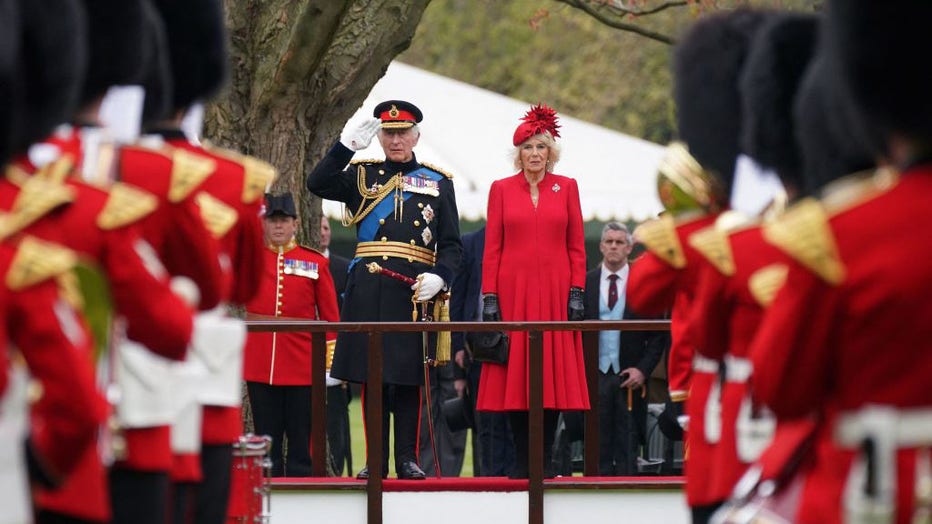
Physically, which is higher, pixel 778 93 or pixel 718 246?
pixel 778 93

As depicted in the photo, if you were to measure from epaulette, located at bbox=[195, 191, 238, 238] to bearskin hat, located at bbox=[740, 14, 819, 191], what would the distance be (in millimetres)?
1477

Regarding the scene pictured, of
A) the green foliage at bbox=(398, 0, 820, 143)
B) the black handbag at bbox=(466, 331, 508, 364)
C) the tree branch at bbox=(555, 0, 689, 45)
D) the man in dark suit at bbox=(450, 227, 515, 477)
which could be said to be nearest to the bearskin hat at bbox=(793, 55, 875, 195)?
the black handbag at bbox=(466, 331, 508, 364)

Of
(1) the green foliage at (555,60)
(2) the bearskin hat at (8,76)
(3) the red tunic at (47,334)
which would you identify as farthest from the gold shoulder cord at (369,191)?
(1) the green foliage at (555,60)

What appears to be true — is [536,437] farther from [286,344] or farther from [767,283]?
[767,283]

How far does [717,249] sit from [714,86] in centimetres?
94

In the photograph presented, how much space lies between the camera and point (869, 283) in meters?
3.52

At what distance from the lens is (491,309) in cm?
955

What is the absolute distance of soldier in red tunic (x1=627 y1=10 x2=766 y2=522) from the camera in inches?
211

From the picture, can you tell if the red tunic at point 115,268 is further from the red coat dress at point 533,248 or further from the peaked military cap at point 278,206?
the peaked military cap at point 278,206

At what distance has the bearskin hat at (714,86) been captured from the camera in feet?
18.1

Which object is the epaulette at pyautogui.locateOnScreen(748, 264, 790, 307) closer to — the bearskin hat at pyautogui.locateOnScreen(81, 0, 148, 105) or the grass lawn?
the bearskin hat at pyautogui.locateOnScreen(81, 0, 148, 105)

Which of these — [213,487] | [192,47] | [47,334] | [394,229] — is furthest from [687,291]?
[394,229]

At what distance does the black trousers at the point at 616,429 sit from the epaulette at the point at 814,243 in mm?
7341

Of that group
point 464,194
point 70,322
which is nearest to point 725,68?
point 70,322
